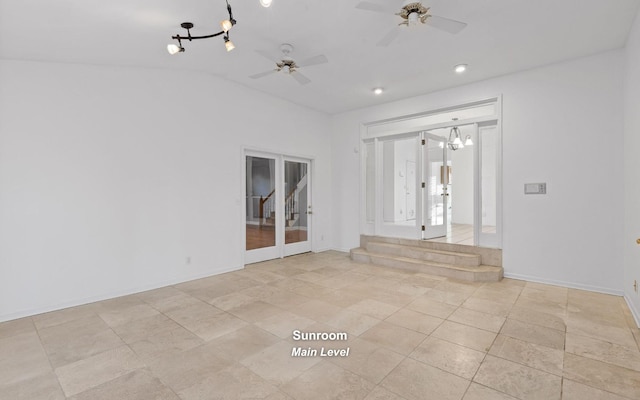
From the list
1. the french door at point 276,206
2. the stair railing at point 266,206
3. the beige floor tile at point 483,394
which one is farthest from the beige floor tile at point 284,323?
the stair railing at point 266,206

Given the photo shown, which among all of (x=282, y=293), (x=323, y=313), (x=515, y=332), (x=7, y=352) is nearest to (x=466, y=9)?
(x=515, y=332)

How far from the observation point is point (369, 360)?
2402 millimetres

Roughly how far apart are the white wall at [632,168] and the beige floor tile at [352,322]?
2709mm

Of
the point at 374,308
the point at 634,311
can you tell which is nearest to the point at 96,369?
the point at 374,308

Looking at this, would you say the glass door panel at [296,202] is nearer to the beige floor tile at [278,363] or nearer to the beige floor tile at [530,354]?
the beige floor tile at [278,363]

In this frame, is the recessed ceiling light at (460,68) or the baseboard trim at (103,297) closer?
the baseboard trim at (103,297)

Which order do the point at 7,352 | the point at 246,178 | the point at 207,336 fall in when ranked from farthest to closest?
the point at 246,178
the point at 207,336
the point at 7,352

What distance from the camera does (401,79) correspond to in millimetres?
4906

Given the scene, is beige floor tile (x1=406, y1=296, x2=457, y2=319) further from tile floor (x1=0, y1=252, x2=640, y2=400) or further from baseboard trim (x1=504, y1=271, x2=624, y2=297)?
baseboard trim (x1=504, y1=271, x2=624, y2=297)

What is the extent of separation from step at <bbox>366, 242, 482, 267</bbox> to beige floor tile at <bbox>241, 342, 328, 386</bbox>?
10.7 feet

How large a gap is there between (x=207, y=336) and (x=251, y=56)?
347cm

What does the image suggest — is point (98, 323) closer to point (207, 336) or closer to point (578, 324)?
point (207, 336)

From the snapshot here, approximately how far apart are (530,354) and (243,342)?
8.06ft

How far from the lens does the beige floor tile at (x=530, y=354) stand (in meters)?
2.31
